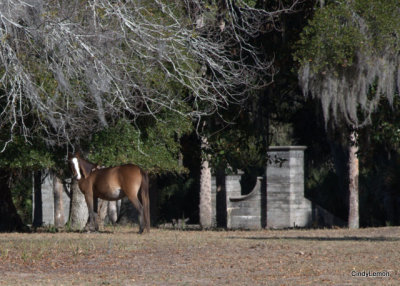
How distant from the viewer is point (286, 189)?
953 inches

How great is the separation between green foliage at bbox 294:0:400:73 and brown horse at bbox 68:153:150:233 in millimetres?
4702

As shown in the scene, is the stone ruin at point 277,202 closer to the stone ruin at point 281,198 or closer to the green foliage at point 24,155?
the stone ruin at point 281,198

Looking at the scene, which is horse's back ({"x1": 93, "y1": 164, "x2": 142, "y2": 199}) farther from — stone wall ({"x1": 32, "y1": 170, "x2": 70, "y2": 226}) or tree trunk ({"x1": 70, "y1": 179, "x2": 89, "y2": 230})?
stone wall ({"x1": 32, "y1": 170, "x2": 70, "y2": 226})

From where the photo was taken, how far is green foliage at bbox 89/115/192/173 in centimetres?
1950

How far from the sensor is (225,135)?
2194 centimetres

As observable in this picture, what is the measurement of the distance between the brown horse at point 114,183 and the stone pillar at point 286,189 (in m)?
6.17

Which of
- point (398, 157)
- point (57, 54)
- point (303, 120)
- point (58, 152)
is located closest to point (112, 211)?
point (303, 120)

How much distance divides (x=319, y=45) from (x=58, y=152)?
Answer: 692 cm

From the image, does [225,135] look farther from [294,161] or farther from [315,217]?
Answer: [315,217]

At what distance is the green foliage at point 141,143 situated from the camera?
19500 millimetres

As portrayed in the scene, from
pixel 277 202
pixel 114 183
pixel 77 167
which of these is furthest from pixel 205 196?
pixel 77 167

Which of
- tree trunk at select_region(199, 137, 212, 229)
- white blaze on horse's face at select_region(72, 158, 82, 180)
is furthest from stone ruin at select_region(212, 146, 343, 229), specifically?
white blaze on horse's face at select_region(72, 158, 82, 180)

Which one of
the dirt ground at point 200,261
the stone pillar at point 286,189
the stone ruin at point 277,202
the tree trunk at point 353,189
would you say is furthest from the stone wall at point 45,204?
the dirt ground at point 200,261

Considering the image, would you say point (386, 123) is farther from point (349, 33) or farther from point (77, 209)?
point (77, 209)
